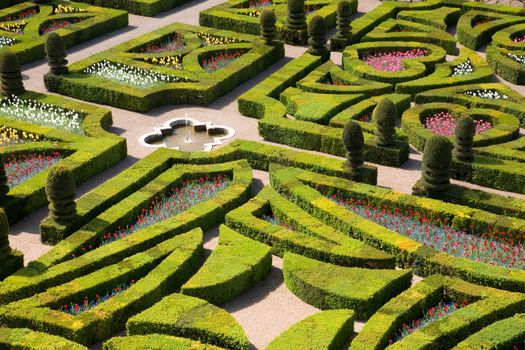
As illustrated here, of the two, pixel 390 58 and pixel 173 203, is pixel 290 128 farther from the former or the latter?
pixel 390 58

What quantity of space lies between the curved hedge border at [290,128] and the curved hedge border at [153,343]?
11.3 m

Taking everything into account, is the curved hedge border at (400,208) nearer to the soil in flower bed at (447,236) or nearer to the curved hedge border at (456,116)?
the soil in flower bed at (447,236)

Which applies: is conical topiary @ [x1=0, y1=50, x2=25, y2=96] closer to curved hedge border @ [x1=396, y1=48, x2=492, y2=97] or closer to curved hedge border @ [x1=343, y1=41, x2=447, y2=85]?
curved hedge border @ [x1=343, y1=41, x2=447, y2=85]

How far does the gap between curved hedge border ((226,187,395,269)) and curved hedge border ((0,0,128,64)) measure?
56.4ft

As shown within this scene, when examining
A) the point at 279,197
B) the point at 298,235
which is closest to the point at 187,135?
the point at 279,197

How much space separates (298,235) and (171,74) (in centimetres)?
1370

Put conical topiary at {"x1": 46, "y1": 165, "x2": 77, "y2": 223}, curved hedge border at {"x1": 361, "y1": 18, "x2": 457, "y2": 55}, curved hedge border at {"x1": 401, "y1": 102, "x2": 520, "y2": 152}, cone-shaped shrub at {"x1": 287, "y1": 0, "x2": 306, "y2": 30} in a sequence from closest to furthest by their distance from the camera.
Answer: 1. conical topiary at {"x1": 46, "y1": 165, "x2": 77, "y2": 223}
2. curved hedge border at {"x1": 401, "y1": 102, "x2": 520, "y2": 152}
3. curved hedge border at {"x1": 361, "y1": 18, "x2": 457, "y2": 55}
4. cone-shaped shrub at {"x1": 287, "y1": 0, "x2": 306, "y2": 30}

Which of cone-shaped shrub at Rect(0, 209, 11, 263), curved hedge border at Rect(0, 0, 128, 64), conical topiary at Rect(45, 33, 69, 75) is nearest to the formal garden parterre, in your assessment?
cone-shaped shrub at Rect(0, 209, 11, 263)

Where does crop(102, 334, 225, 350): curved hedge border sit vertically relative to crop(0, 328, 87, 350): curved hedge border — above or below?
above

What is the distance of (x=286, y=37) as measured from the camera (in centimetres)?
3834

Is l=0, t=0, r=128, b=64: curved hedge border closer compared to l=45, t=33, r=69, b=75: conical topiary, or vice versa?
l=45, t=33, r=69, b=75: conical topiary

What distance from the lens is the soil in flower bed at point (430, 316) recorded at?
1875 cm

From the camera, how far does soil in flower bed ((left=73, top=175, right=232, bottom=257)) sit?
909 inches

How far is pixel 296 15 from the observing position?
1484 inches
